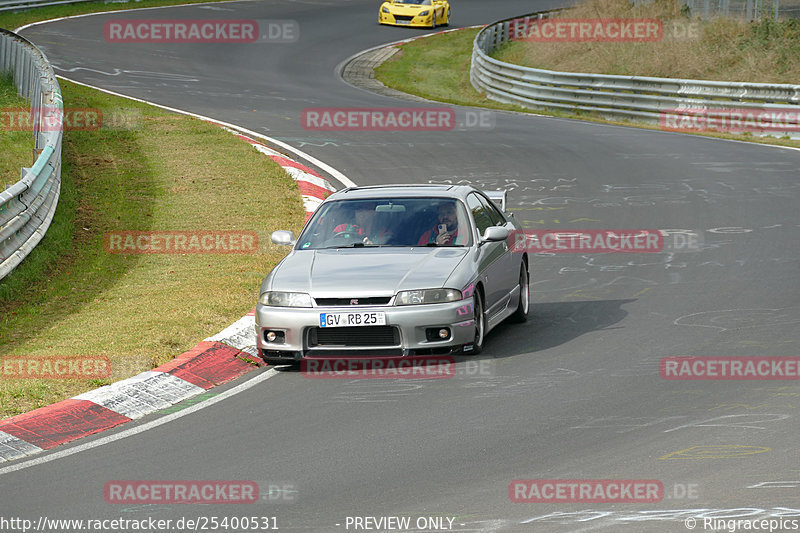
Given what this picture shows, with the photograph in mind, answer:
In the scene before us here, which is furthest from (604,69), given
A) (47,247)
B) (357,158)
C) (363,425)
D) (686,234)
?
(363,425)

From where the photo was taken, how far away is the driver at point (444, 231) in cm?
1092

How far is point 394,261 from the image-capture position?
1030cm

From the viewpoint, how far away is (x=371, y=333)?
9.75m

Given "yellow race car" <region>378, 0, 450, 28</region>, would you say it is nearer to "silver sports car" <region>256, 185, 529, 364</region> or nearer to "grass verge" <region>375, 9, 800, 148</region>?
"grass verge" <region>375, 9, 800, 148</region>

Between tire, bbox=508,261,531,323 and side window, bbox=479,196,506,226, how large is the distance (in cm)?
47

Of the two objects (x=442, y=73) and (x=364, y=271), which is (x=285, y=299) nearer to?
(x=364, y=271)

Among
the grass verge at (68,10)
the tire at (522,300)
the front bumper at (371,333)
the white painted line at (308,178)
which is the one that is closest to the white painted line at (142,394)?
the front bumper at (371,333)

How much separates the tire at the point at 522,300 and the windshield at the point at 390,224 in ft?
3.38

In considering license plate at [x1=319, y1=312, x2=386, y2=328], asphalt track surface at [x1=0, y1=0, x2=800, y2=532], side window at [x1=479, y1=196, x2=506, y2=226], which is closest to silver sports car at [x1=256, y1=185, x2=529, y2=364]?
license plate at [x1=319, y1=312, x2=386, y2=328]

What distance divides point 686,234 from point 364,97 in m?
16.7

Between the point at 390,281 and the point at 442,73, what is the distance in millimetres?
30457

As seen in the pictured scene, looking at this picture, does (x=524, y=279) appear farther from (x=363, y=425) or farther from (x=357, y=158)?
(x=357, y=158)

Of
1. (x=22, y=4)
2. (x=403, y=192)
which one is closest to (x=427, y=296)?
(x=403, y=192)

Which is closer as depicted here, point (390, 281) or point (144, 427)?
point (144, 427)
